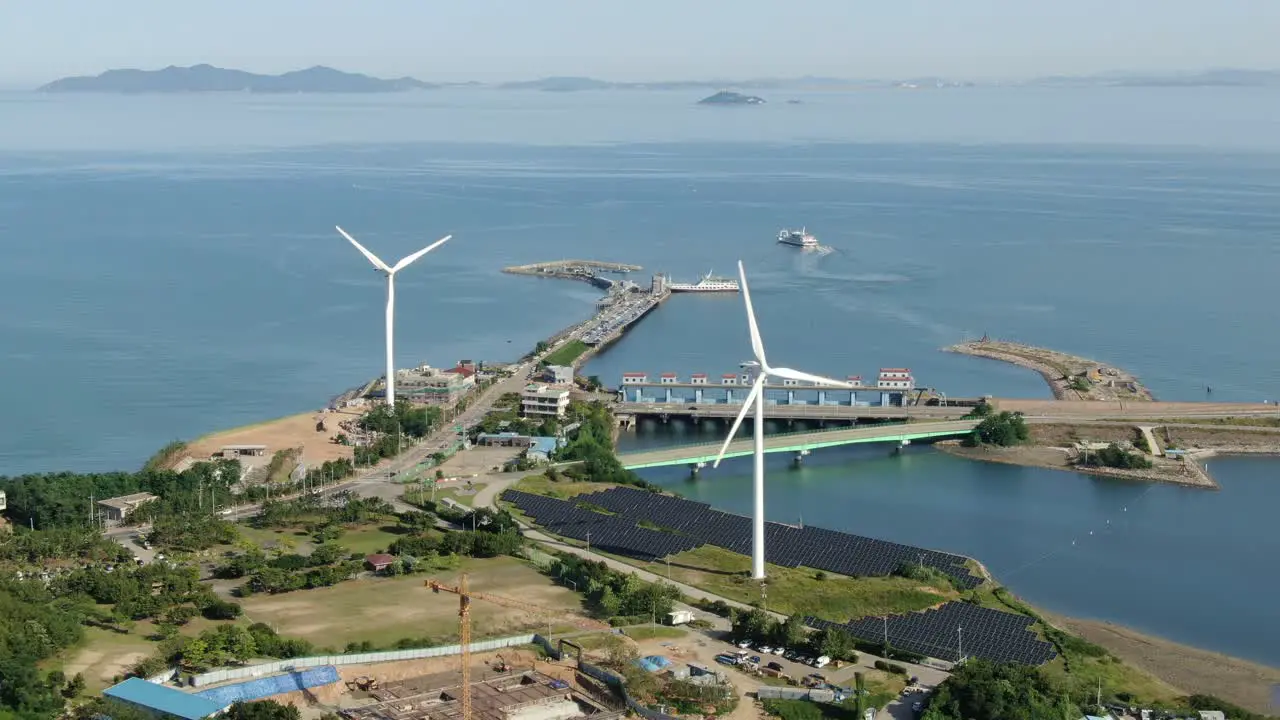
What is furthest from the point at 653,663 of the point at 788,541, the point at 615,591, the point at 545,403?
the point at 545,403

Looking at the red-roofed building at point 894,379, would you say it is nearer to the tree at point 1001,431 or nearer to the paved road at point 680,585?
the tree at point 1001,431

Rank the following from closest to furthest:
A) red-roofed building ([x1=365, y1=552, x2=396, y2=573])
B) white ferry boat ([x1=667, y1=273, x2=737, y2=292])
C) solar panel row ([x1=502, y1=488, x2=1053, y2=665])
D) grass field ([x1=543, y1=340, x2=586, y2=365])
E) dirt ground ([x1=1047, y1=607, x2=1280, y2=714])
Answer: dirt ground ([x1=1047, y1=607, x2=1280, y2=714]) < solar panel row ([x1=502, y1=488, x2=1053, y2=665]) < red-roofed building ([x1=365, y1=552, x2=396, y2=573]) < grass field ([x1=543, y1=340, x2=586, y2=365]) < white ferry boat ([x1=667, y1=273, x2=737, y2=292])

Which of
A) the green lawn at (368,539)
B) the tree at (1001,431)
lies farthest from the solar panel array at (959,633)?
the tree at (1001,431)

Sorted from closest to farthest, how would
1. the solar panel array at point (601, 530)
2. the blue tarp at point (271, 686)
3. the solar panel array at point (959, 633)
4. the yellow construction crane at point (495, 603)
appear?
1. the blue tarp at point (271, 686)
2. the yellow construction crane at point (495, 603)
3. the solar panel array at point (959, 633)
4. the solar panel array at point (601, 530)

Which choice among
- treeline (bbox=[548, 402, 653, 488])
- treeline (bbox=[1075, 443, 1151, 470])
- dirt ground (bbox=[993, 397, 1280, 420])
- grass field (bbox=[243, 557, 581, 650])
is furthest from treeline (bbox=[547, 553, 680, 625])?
dirt ground (bbox=[993, 397, 1280, 420])

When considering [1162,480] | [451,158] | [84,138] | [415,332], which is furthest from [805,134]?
[1162,480]

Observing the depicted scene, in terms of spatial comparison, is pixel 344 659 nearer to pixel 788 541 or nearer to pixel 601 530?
pixel 601 530

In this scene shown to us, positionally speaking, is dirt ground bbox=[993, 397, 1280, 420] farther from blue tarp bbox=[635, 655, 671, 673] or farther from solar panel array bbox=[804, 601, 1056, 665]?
blue tarp bbox=[635, 655, 671, 673]

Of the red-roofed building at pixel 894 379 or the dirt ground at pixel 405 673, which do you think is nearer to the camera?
the dirt ground at pixel 405 673
